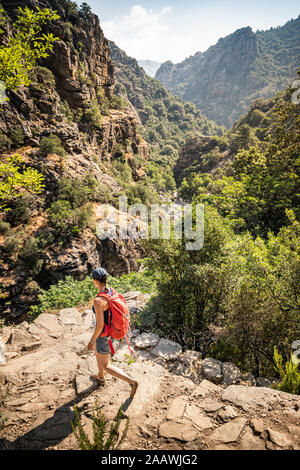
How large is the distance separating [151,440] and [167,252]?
4109 mm

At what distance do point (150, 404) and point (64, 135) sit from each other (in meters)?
18.4

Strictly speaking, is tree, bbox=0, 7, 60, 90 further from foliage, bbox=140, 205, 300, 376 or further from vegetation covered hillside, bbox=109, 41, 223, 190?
vegetation covered hillside, bbox=109, 41, 223, 190

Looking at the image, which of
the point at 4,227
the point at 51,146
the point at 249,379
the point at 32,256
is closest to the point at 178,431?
the point at 249,379

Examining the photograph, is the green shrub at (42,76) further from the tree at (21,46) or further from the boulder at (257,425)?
the boulder at (257,425)

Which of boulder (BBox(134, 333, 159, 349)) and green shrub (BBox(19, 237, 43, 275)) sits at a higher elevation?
green shrub (BBox(19, 237, 43, 275))

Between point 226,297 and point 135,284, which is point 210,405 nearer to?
point 226,297

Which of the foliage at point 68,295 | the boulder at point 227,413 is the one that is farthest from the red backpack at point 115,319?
the foliage at point 68,295

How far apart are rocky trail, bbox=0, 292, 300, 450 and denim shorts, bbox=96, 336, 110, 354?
1.86ft

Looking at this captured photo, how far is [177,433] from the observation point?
2465mm

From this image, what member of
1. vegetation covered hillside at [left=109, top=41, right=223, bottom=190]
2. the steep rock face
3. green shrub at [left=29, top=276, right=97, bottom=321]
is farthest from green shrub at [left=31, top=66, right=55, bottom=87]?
vegetation covered hillside at [left=109, top=41, right=223, bottom=190]

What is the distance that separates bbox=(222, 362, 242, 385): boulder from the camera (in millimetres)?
4406
